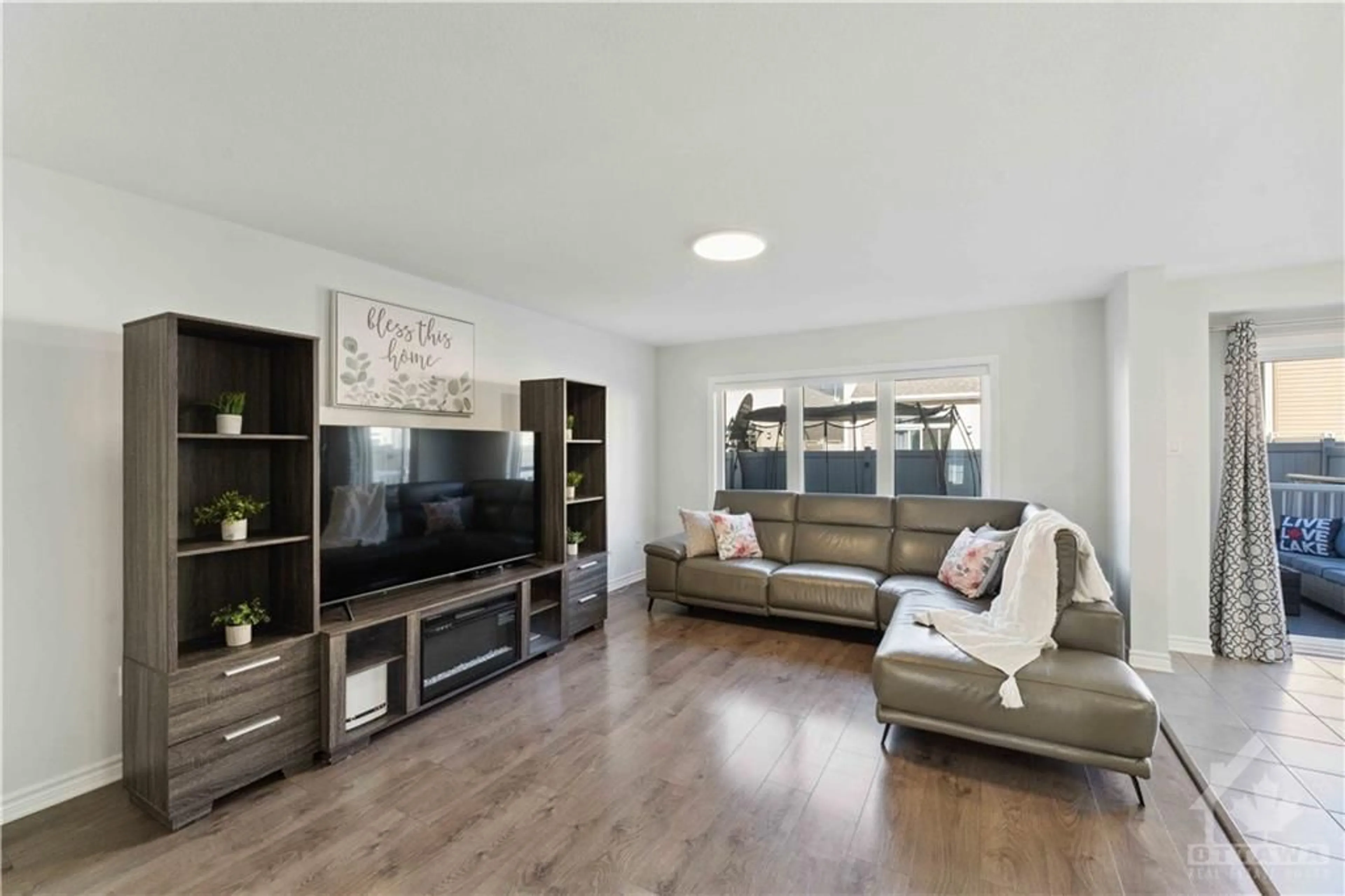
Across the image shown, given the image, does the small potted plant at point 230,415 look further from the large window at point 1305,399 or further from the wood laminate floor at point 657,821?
the large window at point 1305,399

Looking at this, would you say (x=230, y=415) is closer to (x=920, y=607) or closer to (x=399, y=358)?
(x=399, y=358)

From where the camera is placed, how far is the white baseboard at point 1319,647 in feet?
11.1

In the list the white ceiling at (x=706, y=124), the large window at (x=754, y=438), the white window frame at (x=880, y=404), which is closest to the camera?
the white ceiling at (x=706, y=124)

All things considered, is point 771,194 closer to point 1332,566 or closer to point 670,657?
point 670,657

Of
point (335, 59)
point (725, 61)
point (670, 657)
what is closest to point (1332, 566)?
point (670, 657)

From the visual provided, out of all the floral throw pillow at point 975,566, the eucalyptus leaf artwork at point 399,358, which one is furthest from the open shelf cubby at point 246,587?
the floral throw pillow at point 975,566

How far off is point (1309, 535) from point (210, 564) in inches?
260

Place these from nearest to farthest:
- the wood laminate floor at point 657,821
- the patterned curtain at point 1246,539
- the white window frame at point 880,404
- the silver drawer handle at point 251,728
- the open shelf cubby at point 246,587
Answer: the wood laminate floor at point 657,821
the silver drawer handle at point 251,728
the open shelf cubby at point 246,587
the patterned curtain at point 1246,539
the white window frame at point 880,404

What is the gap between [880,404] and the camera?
4.81 meters

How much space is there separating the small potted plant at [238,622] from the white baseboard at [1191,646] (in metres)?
4.89

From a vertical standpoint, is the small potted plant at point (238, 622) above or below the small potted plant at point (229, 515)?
below

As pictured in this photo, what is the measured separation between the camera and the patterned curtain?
3340 millimetres

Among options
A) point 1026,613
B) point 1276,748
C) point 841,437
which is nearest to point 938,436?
point 841,437

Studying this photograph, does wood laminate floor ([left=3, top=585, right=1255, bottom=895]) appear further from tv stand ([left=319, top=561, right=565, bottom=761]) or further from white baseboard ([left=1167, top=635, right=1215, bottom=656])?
white baseboard ([left=1167, top=635, right=1215, bottom=656])
